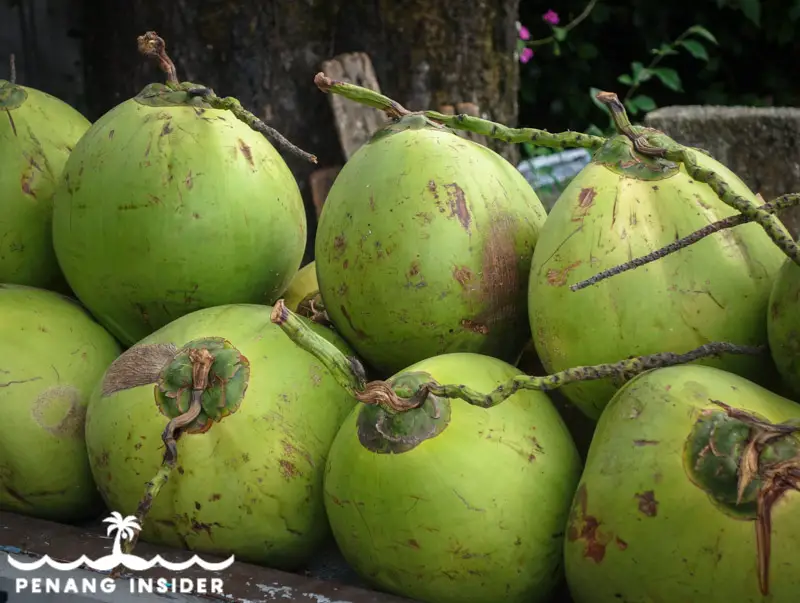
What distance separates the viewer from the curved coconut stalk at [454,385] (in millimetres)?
1029

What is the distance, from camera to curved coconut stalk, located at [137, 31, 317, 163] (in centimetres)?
149

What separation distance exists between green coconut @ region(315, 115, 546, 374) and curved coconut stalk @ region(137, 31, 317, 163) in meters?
0.13

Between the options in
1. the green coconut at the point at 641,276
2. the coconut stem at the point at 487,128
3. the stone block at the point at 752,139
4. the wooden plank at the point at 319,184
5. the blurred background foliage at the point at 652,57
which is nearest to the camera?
the green coconut at the point at 641,276

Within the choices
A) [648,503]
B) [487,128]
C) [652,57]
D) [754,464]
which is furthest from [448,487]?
[652,57]

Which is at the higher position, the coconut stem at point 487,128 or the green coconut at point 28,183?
the coconut stem at point 487,128

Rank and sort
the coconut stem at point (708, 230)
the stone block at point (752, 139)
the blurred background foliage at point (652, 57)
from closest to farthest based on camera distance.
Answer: the coconut stem at point (708, 230)
the stone block at point (752, 139)
the blurred background foliage at point (652, 57)

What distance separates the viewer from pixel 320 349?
1145 millimetres

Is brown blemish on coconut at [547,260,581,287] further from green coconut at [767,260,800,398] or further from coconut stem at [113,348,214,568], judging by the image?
coconut stem at [113,348,214,568]

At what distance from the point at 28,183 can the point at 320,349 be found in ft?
2.61

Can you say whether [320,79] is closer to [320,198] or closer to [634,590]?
[634,590]

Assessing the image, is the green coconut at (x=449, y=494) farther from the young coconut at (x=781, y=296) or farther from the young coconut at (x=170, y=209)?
the young coconut at (x=170, y=209)

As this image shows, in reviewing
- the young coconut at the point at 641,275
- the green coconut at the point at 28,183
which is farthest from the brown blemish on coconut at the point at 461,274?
the green coconut at the point at 28,183

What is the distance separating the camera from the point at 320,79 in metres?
1.42

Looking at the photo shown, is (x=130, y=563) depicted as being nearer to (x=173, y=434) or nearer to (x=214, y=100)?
(x=173, y=434)
